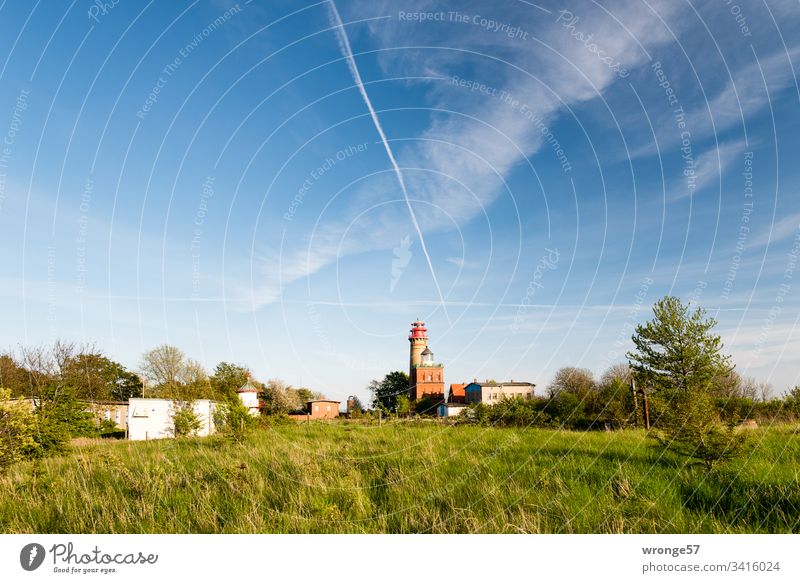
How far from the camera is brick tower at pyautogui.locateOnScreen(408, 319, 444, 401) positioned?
78062 mm

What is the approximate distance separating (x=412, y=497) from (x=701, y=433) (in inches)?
225

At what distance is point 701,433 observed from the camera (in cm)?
802

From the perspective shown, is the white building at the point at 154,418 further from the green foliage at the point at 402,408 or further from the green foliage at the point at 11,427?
the green foliage at the point at 11,427

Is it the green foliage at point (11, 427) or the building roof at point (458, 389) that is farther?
the building roof at point (458, 389)

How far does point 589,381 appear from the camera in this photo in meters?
64.8

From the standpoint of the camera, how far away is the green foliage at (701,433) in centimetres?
803

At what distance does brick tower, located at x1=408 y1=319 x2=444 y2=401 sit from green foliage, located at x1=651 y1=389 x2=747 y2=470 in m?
68.4

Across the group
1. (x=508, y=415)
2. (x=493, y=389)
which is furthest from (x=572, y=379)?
(x=508, y=415)

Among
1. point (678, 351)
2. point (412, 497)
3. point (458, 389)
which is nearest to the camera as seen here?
point (412, 497)

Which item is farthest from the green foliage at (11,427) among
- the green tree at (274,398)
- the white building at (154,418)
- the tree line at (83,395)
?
the green tree at (274,398)

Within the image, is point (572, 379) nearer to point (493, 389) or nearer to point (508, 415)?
point (493, 389)

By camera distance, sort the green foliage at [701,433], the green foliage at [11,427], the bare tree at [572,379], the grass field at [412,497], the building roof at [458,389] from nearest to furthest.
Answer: the grass field at [412,497], the green foliage at [701,433], the green foliage at [11,427], the bare tree at [572,379], the building roof at [458,389]

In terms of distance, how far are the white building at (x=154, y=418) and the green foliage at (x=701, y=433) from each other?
35.6 m

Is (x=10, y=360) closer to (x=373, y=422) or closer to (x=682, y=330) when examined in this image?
(x=373, y=422)
